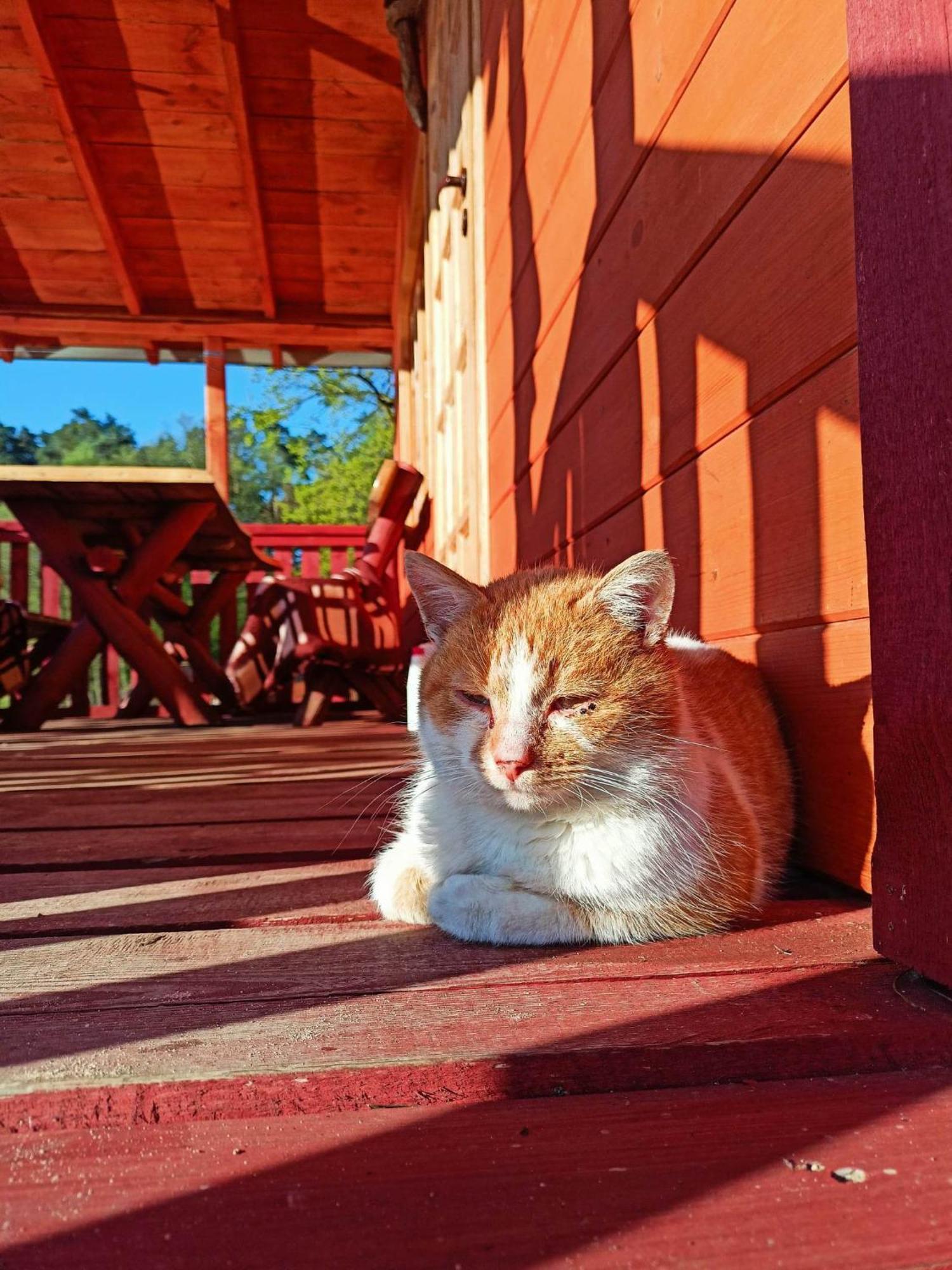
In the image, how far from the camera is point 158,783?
2.62 m

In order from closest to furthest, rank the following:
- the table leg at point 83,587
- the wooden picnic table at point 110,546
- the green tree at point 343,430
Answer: the wooden picnic table at point 110,546
the table leg at point 83,587
the green tree at point 343,430

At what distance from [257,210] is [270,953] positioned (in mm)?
6752

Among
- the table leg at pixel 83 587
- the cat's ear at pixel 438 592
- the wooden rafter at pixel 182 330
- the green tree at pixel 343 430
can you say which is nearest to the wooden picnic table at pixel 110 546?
the table leg at pixel 83 587

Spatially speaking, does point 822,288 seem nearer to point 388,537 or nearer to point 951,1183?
point 951,1183

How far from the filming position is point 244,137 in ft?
19.5

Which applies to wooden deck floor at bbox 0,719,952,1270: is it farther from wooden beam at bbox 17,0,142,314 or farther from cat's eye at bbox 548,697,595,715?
wooden beam at bbox 17,0,142,314

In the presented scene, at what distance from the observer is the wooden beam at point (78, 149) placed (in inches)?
202

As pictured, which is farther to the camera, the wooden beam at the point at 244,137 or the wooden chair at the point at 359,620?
the wooden beam at the point at 244,137

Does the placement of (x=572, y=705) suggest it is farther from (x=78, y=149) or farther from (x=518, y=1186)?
(x=78, y=149)

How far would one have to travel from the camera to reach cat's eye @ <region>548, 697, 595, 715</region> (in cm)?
116

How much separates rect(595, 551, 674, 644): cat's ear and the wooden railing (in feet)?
16.7

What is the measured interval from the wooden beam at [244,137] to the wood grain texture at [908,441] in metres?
5.58

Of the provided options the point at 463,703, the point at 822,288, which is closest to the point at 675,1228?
the point at 463,703

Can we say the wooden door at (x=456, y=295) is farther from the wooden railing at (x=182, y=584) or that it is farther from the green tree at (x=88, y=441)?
the green tree at (x=88, y=441)
